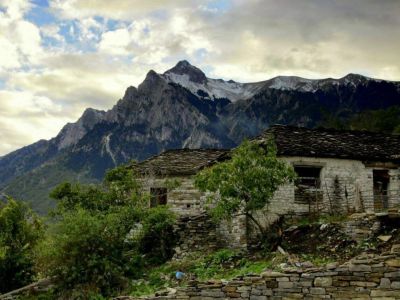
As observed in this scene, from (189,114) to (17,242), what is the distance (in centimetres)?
10551

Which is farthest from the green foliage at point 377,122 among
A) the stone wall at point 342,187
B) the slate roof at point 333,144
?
the stone wall at point 342,187

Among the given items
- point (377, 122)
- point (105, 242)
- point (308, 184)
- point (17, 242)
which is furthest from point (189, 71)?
point (105, 242)

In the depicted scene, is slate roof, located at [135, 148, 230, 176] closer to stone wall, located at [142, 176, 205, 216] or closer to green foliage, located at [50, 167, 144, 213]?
stone wall, located at [142, 176, 205, 216]

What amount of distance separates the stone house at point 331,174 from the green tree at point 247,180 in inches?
58.4

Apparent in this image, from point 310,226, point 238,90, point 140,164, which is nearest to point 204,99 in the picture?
point 238,90

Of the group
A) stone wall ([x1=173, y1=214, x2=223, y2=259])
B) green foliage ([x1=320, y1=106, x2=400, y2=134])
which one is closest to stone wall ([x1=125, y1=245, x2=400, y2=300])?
stone wall ([x1=173, y1=214, x2=223, y2=259])

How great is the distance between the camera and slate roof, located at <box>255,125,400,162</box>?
20562 millimetres

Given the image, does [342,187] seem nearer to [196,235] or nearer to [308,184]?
[308,184]

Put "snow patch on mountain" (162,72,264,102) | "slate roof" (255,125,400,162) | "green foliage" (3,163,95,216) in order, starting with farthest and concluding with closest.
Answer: "snow patch on mountain" (162,72,264,102) → "green foliage" (3,163,95,216) → "slate roof" (255,125,400,162)

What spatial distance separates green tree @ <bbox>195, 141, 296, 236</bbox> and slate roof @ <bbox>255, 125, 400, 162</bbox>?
8.43 feet

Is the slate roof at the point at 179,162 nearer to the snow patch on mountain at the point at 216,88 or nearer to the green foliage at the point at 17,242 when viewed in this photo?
the green foliage at the point at 17,242

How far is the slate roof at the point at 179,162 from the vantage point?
24.7 meters

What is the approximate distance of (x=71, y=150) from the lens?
440 feet

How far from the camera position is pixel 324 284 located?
11.4m
